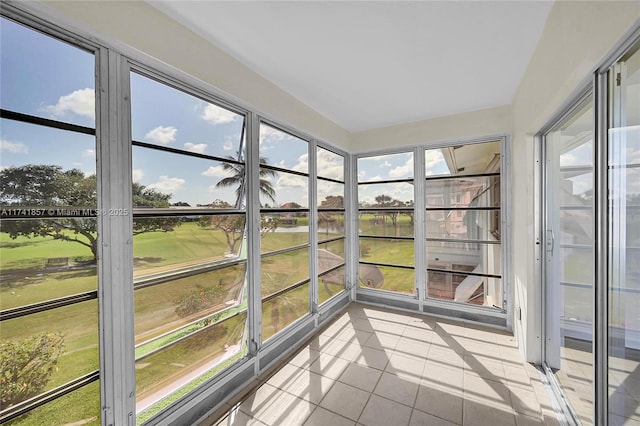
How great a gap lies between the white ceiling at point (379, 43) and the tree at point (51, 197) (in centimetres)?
117

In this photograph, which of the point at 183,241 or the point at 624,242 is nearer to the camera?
the point at 624,242

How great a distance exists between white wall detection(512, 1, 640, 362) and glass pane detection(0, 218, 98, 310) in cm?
251

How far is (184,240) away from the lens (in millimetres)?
1771

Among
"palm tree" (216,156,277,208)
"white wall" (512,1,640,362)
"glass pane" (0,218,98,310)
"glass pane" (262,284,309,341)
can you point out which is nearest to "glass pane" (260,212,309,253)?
"palm tree" (216,156,277,208)

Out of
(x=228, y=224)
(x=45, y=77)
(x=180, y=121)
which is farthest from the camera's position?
(x=228, y=224)

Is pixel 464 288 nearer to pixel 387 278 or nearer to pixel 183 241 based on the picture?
pixel 387 278

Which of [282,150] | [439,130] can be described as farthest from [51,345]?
[439,130]

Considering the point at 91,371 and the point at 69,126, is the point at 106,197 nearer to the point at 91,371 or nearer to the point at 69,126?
the point at 69,126

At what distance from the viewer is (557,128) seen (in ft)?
6.27

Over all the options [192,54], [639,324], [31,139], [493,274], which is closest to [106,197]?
[31,139]

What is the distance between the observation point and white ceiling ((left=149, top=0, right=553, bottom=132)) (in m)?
1.57

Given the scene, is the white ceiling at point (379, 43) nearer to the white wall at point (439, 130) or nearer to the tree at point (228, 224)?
the white wall at point (439, 130)

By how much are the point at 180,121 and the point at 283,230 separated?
140 centimetres

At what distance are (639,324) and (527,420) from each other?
51.7 inches
